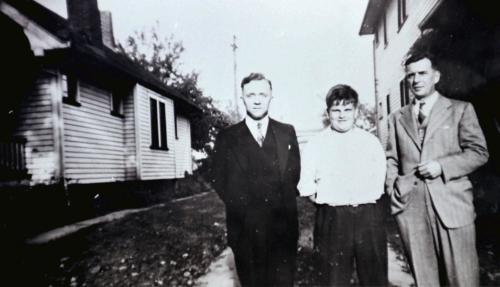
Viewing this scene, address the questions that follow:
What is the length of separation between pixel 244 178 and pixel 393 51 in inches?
121

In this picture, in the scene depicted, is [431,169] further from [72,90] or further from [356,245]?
[72,90]

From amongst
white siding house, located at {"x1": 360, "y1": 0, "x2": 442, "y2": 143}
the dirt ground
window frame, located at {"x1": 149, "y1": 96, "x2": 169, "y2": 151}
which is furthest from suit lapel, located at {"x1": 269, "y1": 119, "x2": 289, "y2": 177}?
window frame, located at {"x1": 149, "y1": 96, "x2": 169, "y2": 151}

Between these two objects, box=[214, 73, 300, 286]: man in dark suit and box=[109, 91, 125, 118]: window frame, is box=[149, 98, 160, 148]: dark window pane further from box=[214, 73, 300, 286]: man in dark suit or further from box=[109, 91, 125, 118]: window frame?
box=[214, 73, 300, 286]: man in dark suit

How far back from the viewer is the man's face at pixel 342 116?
7.22 feet

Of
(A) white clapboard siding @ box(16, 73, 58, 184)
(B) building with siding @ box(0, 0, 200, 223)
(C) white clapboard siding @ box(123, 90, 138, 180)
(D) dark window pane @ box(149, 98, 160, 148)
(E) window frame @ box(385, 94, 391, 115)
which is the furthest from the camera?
(D) dark window pane @ box(149, 98, 160, 148)

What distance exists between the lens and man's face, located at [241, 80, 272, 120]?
2.38 metres

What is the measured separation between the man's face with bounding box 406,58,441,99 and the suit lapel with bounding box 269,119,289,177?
0.86m

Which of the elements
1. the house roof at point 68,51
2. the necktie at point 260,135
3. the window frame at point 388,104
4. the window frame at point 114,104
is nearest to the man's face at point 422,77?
the necktie at point 260,135

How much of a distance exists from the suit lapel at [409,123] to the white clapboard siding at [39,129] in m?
7.02

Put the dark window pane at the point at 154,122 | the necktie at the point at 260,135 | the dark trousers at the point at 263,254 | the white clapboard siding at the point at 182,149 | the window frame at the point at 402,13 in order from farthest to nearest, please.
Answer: the white clapboard siding at the point at 182,149, the dark window pane at the point at 154,122, the window frame at the point at 402,13, the necktie at the point at 260,135, the dark trousers at the point at 263,254

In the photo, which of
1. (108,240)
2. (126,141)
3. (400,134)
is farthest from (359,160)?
(126,141)

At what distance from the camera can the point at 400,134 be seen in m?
2.18

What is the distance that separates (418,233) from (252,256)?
1032 millimetres

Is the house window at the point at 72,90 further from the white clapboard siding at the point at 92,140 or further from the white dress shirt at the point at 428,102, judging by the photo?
the white dress shirt at the point at 428,102
